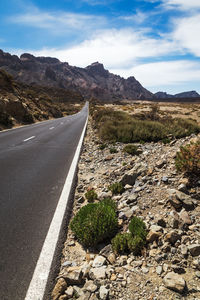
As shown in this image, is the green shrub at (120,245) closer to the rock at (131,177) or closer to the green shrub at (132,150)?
the rock at (131,177)

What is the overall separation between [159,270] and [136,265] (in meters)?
0.33

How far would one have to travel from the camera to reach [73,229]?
12.0ft

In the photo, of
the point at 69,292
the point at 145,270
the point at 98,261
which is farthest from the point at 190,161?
the point at 69,292

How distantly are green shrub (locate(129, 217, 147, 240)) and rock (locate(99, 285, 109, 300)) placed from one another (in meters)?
1.00

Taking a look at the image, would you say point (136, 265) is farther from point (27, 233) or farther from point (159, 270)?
point (27, 233)

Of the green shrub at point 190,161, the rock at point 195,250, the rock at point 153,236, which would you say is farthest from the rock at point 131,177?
the rock at point 195,250

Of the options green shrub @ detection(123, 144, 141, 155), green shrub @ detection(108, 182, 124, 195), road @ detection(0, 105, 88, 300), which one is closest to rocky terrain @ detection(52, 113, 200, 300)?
green shrub @ detection(108, 182, 124, 195)

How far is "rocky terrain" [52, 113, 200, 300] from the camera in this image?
7.83 ft

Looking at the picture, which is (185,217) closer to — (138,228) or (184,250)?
(184,250)

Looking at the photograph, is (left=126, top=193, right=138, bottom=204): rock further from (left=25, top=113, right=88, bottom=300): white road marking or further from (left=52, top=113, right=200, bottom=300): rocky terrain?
(left=25, top=113, right=88, bottom=300): white road marking

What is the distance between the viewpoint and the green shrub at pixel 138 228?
321cm

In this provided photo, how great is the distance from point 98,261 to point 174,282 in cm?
113

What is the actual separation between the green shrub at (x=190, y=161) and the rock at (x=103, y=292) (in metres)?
2.97

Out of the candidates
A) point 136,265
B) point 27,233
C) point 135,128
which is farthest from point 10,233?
point 135,128
